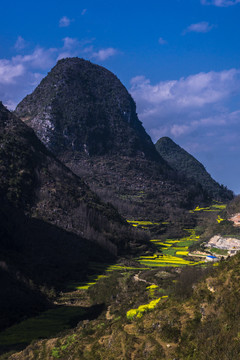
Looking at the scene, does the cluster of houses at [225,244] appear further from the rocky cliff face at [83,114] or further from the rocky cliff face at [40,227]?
the rocky cliff face at [83,114]

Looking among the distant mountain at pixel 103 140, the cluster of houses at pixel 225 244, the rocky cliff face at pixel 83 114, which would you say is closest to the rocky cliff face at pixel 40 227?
the cluster of houses at pixel 225 244

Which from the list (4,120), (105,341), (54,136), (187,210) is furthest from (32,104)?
(105,341)

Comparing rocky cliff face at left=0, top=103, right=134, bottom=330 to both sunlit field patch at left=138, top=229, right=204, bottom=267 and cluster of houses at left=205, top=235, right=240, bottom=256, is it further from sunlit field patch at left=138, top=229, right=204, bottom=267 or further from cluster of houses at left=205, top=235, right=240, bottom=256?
cluster of houses at left=205, top=235, right=240, bottom=256

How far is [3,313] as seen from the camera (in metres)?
32.4

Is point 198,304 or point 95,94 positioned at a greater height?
point 95,94

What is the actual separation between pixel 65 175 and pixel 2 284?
52855 millimetres

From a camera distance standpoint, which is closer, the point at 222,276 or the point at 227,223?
the point at 222,276

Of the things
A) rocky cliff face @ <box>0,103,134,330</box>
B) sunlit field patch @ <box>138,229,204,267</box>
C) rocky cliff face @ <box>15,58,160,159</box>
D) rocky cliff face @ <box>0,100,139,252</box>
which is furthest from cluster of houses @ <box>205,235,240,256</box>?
rocky cliff face @ <box>15,58,160,159</box>

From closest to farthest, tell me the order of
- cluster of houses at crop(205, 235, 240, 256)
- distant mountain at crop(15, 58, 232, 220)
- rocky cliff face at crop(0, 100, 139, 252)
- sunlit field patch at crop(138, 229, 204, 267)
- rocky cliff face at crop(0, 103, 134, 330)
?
rocky cliff face at crop(0, 103, 134, 330), sunlit field patch at crop(138, 229, 204, 267), cluster of houses at crop(205, 235, 240, 256), rocky cliff face at crop(0, 100, 139, 252), distant mountain at crop(15, 58, 232, 220)

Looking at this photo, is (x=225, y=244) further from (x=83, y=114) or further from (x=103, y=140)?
(x=83, y=114)

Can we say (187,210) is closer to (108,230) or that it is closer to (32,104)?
(108,230)

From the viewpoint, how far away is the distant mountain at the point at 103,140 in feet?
434

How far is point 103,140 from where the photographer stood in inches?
6565

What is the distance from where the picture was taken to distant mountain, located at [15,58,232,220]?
132375 millimetres
